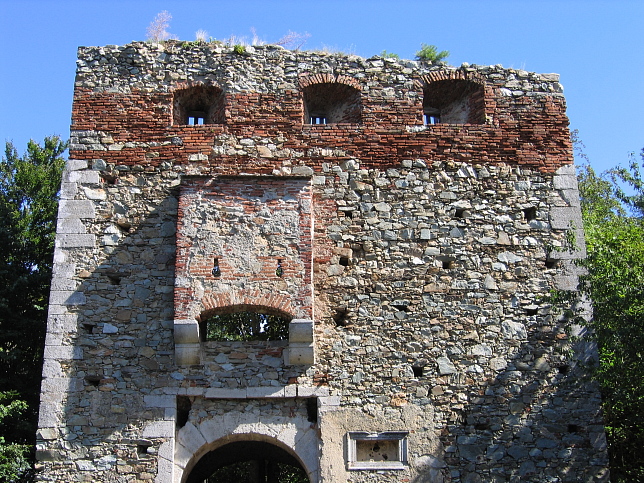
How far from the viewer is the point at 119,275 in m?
9.10

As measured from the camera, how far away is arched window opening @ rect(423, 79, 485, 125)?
10438 mm

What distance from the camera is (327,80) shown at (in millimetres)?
10188

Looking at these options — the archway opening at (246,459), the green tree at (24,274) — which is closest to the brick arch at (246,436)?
the archway opening at (246,459)

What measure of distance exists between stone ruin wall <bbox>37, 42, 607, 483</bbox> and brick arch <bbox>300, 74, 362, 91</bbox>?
29 mm

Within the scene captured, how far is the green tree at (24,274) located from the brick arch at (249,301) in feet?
10.7

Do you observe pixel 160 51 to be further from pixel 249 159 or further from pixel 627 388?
pixel 627 388

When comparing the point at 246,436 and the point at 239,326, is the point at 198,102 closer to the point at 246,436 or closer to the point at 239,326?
the point at 246,436

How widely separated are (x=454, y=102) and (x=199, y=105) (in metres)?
3.84

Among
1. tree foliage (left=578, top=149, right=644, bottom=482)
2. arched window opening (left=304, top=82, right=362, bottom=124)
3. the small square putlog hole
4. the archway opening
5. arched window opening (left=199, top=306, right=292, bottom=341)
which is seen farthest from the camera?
arched window opening (left=199, top=306, right=292, bottom=341)

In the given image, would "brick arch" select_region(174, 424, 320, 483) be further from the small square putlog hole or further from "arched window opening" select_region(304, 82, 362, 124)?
"arched window opening" select_region(304, 82, 362, 124)

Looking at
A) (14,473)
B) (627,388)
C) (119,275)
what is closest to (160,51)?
(119,275)

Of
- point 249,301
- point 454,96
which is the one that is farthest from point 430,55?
point 249,301

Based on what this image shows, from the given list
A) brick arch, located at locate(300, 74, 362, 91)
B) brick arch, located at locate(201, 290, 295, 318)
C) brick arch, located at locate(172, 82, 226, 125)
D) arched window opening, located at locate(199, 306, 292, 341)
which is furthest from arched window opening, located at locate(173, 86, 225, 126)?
arched window opening, located at locate(199, 306, 292, 341)

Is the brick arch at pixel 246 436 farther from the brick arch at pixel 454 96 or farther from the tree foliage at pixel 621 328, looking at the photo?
the brick arch at pixel 454 96
